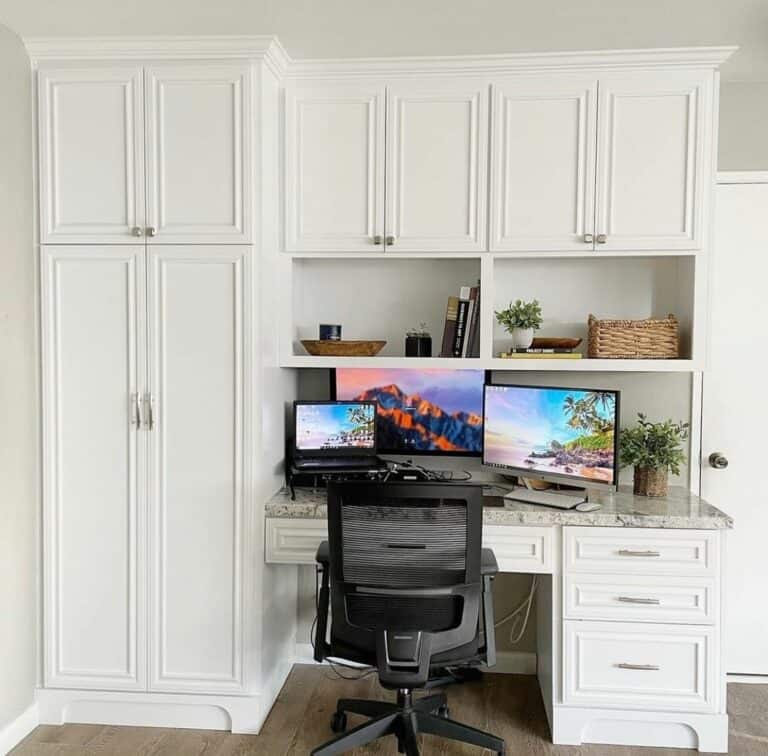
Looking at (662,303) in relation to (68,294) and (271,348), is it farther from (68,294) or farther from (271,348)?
(68,294)

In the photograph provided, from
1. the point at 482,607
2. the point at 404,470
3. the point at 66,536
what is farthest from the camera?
the point at 404,470

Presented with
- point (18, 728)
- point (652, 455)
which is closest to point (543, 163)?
point (652, 455)

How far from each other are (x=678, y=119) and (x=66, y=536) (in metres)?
2.82

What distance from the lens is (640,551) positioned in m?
2.62

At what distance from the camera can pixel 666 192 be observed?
9.28 ft

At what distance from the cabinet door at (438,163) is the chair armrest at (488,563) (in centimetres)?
117

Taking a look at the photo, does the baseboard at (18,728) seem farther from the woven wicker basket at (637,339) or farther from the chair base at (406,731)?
the woven wicker basket at (637,339)

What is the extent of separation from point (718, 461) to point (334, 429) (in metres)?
1.64

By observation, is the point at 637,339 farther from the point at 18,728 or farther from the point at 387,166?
the point at 18,728

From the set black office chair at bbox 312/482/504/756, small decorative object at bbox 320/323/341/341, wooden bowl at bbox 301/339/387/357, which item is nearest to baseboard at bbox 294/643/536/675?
black office chair at bbox 312/482/504/756

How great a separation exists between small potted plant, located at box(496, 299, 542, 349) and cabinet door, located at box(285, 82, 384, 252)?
62 centimetres

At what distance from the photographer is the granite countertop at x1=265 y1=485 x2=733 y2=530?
2.62 m

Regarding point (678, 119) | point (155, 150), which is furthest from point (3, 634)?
point (678, 119)

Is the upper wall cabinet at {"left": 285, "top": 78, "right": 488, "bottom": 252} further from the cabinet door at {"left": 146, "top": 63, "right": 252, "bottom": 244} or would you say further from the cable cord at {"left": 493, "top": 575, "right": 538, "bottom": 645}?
the cable cord at {"left": 493, "top": 575, "right": 538, "bottom": 645}
